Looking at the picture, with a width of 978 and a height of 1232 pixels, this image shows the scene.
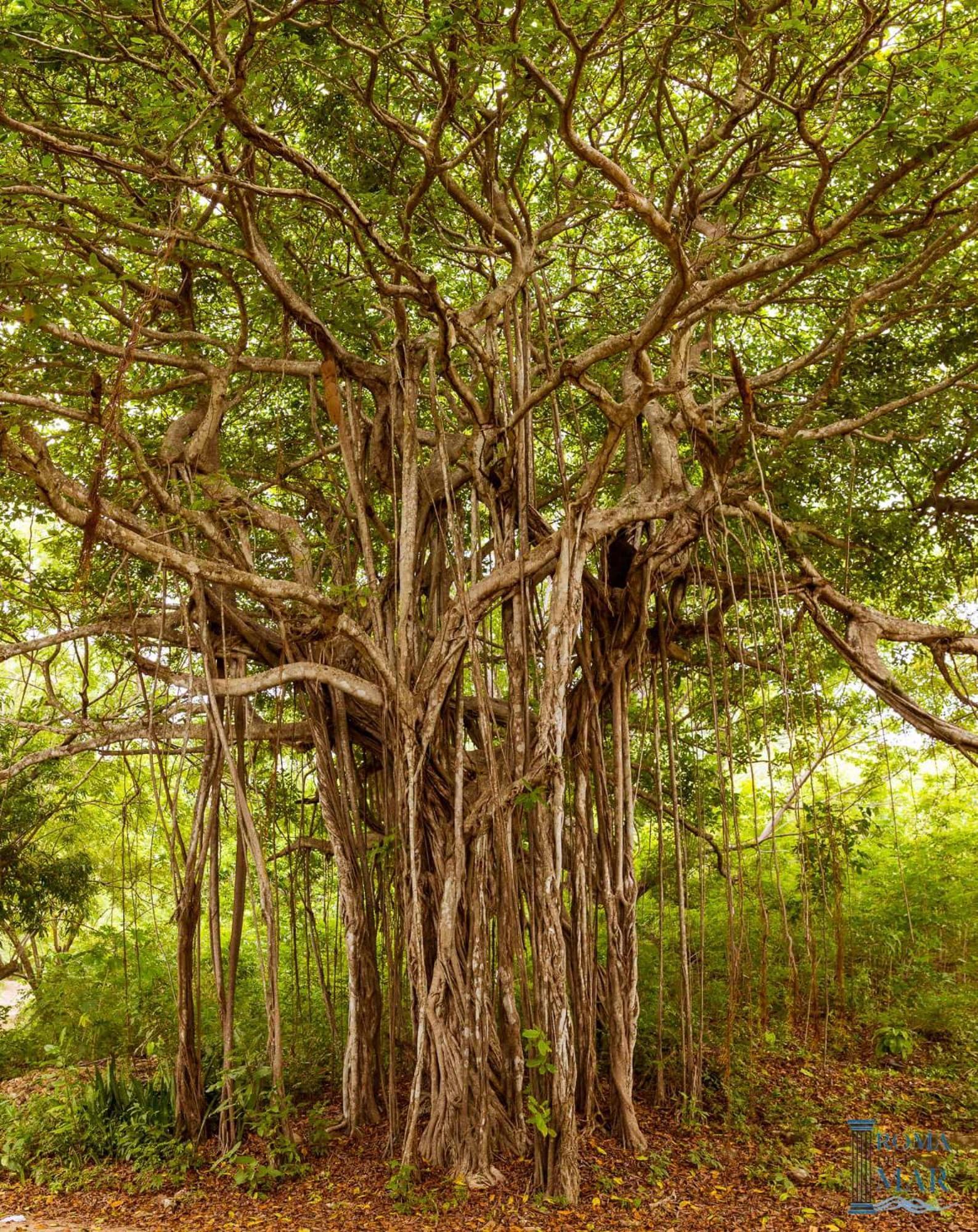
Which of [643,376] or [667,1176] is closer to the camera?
[643,376]

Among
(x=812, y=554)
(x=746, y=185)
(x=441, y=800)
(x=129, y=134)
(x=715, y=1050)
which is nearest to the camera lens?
(x=129, y=134)

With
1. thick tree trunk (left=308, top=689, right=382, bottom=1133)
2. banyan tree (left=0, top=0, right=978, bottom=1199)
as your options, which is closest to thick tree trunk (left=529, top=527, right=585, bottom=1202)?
banyan tree (left=0, top=0, right=978, bottom=1199)

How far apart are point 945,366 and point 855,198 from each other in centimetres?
119

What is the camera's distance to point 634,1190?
11.8 ft

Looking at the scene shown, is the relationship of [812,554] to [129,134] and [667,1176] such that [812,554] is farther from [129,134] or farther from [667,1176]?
[129,134]

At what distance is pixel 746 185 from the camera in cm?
417

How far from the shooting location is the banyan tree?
3289 millimetres

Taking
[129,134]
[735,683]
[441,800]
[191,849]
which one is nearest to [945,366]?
[735,683]

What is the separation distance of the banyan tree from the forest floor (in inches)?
7.0

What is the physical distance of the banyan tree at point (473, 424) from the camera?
3.29 m

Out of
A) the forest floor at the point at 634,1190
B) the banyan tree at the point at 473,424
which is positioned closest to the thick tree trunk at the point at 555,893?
the banyan tree at the point at 473,424
